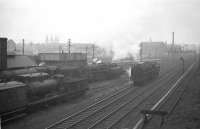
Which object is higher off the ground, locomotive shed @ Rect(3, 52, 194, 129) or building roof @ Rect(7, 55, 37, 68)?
building roof @ Rect(7, 55, 37, 68)

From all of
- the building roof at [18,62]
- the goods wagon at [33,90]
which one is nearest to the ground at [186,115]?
the goods wagon at [33,90]

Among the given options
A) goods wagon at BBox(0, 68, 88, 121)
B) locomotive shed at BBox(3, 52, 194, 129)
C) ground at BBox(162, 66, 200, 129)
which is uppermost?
goods wagon at BBox(0, 68, 88, 121)

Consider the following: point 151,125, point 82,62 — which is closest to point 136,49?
point 82,62

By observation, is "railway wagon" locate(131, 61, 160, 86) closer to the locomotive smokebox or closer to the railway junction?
the railway junction

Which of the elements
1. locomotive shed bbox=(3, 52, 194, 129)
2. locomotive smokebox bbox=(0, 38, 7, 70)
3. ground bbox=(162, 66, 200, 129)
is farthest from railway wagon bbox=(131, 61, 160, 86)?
locomotive smokebox bbox=(0, 38, 7, 70)

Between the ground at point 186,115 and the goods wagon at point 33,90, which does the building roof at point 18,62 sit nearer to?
the goods wagon at point 33,90

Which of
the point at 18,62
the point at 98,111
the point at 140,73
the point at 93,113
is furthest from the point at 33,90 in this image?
the point at 140,73

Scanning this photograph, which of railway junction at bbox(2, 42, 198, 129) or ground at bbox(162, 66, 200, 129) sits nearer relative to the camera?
ground at bbox(162, 66, 200, 129)

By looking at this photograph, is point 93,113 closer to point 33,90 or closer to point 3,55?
point 33,90

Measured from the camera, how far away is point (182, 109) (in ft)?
52.5

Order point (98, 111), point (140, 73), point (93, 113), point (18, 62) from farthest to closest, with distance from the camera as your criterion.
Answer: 1. point (140, 73)
2. point (18, 62)
3. point (98, 111)
4. point (93, 113)

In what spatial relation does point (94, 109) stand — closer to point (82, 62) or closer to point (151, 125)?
point (151, 125)

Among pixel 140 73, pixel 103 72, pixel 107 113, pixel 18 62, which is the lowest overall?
pixel 107 113

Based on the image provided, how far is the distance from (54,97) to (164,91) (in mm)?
11009
